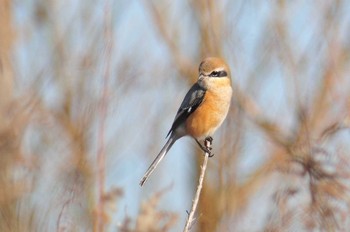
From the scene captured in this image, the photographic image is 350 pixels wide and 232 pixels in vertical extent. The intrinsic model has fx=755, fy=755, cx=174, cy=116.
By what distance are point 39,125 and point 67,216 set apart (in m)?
2.10

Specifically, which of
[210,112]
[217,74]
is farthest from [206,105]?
[217,74]

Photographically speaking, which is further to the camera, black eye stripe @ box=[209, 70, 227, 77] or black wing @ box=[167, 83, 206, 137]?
black wing @ box=[167, 83, 206, 137]

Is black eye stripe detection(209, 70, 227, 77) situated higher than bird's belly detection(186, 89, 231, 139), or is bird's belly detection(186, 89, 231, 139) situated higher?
black eye stripe detection(209, 70, 227, 77)

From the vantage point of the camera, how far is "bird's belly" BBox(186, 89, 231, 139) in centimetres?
418

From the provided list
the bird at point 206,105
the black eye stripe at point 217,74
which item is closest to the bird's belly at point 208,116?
the bird at point 206,105

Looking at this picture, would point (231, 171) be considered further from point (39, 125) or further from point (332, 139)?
point (332, 139)

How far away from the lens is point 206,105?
13.8 feet

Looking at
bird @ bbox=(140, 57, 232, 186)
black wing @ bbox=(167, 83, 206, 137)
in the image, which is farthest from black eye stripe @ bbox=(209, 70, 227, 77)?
black wing @ bbox=(167, 83, 206, 137)

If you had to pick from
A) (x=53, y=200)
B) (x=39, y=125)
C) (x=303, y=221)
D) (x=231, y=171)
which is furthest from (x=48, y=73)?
(x=303, y=221)

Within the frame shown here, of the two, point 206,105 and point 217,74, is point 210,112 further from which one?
point 217,74

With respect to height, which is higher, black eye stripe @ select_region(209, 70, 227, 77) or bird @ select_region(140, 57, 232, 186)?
black eye stripe @ select_region(209, 70, 227, 77)

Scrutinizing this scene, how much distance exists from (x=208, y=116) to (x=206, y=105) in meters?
0.07

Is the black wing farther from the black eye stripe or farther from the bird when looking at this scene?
the black eye stripe

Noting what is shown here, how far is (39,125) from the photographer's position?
423cm
